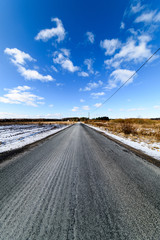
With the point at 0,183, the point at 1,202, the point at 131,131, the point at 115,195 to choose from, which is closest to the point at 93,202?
the point at 115,195

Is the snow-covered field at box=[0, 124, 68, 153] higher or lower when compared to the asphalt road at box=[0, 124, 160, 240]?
lower

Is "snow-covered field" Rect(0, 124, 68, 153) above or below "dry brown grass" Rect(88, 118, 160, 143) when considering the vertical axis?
below

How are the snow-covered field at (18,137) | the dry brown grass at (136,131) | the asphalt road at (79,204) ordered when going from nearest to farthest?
1. the asphalt road at (79,204)
2. the snow-covered field at (18,137)
3. the dry brown grass at (136,131)

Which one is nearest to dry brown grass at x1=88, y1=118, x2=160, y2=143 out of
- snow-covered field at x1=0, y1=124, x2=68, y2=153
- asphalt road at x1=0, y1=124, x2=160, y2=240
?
asphalt road at x1=0, y1=124, x2=160, y2=240

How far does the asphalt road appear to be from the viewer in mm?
1078

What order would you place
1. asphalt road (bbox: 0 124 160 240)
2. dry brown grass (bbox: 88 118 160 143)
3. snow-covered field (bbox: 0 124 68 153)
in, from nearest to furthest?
1. asphalt road (bbox: 0 124 160 240)
2. snow-covered field (bbox: 0 124 68 153)
3. dry brown grass (bbox: 88 118 160 143)

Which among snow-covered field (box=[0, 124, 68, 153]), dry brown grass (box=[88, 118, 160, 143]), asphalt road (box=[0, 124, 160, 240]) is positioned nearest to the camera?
asphalt road (box=[0, 124, 160, 240])

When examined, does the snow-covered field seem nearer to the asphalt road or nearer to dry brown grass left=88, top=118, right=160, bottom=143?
the asphalt road

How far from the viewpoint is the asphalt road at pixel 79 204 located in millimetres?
1078

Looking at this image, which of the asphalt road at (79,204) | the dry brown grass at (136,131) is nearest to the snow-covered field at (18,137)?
the asphalt road at (79,204)

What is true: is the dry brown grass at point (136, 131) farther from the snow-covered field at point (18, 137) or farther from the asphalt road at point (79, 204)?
the snow-covered field at point (18, 137)

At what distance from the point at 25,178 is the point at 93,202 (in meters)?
1.64

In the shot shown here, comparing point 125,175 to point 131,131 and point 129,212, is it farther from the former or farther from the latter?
point 131,131

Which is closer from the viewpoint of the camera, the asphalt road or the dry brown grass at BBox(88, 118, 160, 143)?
the asphalt road
